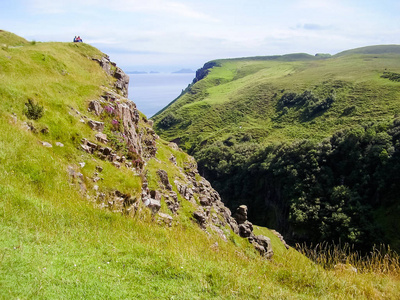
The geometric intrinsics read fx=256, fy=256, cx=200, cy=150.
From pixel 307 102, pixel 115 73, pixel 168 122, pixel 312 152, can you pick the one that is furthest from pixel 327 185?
pixel 168 122

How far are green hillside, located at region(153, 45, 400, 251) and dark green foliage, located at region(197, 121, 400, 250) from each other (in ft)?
0.85

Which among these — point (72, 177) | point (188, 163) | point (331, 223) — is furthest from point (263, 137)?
point (72, 177)

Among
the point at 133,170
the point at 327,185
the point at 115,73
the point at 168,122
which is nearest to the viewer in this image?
the point at 133,170

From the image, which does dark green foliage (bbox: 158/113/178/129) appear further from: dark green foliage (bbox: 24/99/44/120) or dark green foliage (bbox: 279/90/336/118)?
dark green foliage (bbox: 24/99/44/120)

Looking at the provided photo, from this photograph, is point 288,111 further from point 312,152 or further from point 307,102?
point 312,152

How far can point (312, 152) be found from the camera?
3110 inches

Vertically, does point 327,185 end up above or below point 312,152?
below

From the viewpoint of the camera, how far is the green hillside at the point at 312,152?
211 ft

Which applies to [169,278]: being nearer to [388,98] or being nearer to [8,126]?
[8,126]

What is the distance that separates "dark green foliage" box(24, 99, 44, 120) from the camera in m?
14.4

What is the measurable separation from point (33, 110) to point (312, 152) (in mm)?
78217

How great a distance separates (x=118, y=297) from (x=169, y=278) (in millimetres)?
1439

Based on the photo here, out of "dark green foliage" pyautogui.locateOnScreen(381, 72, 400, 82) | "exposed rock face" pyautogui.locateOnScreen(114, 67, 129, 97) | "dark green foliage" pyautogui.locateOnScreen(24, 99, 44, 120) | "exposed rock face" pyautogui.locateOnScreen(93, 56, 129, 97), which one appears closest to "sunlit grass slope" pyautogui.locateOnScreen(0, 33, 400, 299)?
"dark green foliage" pyautogui.locateOnScreen(24, 99, 44, 120)

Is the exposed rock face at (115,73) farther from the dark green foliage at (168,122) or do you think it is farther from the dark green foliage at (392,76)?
the dark green foliage at (392,76)
